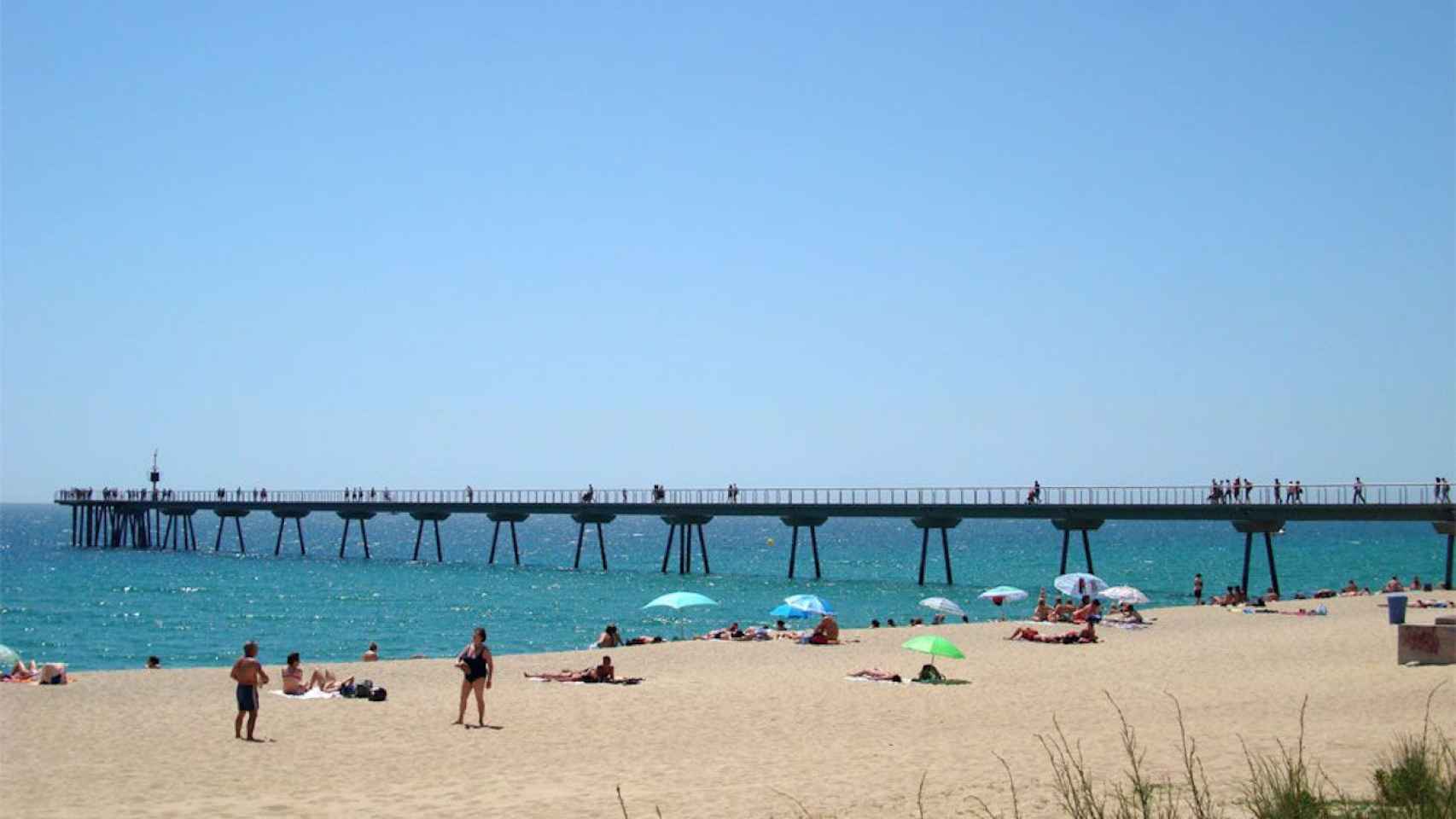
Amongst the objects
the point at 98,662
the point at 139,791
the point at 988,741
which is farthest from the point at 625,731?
the point at 98,662

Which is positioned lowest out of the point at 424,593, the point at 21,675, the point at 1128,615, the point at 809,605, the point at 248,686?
the point at 424,593

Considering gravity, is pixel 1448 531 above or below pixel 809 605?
above

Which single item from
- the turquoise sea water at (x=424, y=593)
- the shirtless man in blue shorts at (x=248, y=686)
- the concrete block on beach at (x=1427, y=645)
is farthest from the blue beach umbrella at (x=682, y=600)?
the shirtless man in blue shorts at (x=248, y=686)

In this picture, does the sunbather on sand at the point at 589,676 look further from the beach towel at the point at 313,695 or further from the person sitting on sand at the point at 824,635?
the person sitting on sand at the point at 824,635

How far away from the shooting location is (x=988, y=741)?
1548cm

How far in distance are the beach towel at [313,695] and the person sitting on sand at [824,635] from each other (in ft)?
36.5

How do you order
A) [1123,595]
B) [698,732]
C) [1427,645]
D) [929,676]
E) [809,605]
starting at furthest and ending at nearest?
1. [1123,595]
2. [809,605]
3. [929,676]
4. [1427,645]
5. [698,732]

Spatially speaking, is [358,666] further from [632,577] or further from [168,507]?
[168,507]

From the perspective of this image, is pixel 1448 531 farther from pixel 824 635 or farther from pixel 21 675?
pixel 21 675

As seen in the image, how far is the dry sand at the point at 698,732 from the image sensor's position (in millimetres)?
12375

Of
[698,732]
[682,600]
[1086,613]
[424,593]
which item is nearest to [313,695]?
[698,732]

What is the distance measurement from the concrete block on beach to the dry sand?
15.8 inches

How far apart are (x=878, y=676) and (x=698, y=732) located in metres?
5.58

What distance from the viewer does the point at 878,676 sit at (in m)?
21.9
